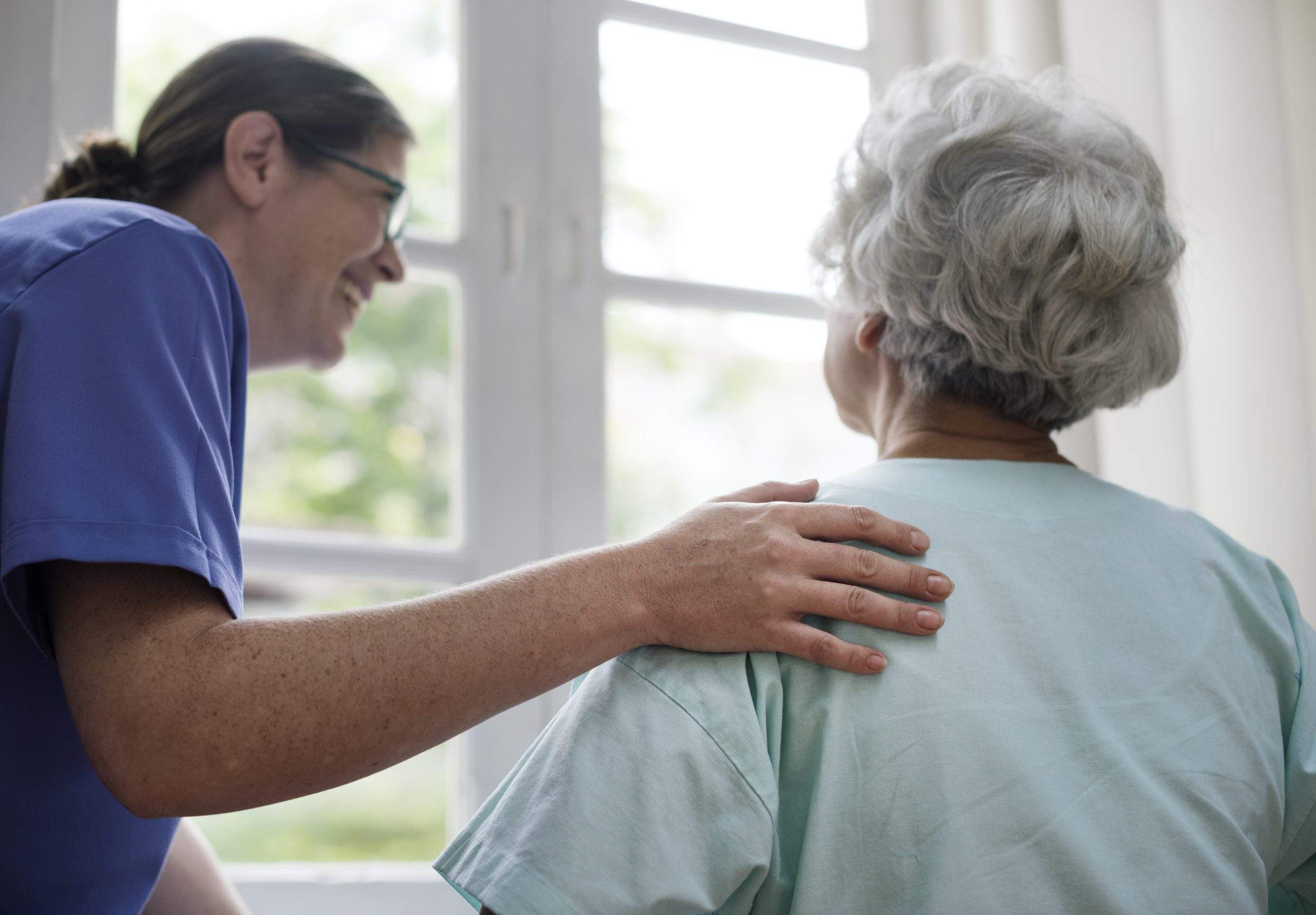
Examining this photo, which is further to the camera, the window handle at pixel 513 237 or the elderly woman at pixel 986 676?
the window handle at pixel 513 237

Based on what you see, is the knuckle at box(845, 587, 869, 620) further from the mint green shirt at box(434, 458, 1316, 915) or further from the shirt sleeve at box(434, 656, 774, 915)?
the shirt sleeve at box(434, 656, 774, 915)

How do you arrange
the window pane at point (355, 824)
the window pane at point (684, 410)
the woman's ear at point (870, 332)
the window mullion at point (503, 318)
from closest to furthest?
the woman's ear at point (870, 332), the window mullion at point (503, 318), the window pane at point (684, 410), the window pane at point (355, 824)

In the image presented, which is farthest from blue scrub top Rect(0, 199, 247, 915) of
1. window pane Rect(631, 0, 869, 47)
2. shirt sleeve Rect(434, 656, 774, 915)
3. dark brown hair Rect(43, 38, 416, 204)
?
window pane Rect(631, 0, 869, 47)

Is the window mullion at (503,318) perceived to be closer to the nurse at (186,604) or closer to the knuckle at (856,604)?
the nurse at (186,604)

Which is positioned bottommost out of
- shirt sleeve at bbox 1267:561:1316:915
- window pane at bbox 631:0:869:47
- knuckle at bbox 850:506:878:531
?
shirt sleeve at bbox 1267:561:1316:915

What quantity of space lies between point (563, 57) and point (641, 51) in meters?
0.20

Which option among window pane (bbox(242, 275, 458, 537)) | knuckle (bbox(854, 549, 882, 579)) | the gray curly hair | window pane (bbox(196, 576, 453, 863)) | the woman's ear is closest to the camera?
knuckle (bbox(854, 549, 882, 579))

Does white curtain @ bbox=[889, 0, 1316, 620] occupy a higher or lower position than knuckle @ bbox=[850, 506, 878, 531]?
higher

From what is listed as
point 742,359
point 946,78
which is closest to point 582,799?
point 946,78

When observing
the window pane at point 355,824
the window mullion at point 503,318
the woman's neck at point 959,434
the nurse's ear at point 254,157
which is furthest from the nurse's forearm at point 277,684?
the window pane at point 355,824

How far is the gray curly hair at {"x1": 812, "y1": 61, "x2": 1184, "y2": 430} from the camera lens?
1.19 meters

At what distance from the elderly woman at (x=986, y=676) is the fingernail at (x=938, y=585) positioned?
26mm

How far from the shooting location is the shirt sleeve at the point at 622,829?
0.93m

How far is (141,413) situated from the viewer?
0.91 meters
